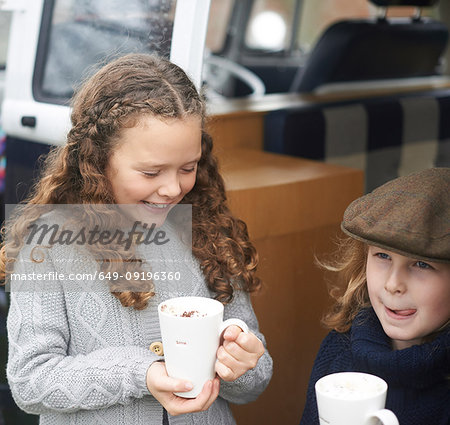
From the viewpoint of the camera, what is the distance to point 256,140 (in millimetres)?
2459

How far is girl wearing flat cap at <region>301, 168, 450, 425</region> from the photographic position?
1054 millimetres

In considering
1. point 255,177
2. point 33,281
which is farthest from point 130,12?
point 33,281

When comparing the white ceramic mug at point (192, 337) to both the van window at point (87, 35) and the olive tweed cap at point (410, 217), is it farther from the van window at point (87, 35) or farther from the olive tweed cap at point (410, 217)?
the van window at point (87, 35)

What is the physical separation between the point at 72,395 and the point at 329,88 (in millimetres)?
2232

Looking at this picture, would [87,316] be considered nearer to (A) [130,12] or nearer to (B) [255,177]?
(B) [255,177]

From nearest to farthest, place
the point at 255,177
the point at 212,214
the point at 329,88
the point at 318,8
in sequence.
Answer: the point at 212,214 → the point at 255,177 → the point at 329,88 → the point at 318,8

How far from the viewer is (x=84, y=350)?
1.29m

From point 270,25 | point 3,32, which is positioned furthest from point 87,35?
point 270,25

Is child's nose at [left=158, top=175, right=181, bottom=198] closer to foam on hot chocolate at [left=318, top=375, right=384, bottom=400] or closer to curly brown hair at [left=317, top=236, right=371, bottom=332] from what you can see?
curly brown hair at [left=317, top=236, right=371, bottom=332]

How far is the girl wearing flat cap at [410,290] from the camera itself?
3.46ft

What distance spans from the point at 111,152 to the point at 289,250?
30.0 inches

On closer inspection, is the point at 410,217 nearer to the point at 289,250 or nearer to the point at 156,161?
the point at 156,161

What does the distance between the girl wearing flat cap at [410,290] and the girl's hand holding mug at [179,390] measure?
25 centimetres

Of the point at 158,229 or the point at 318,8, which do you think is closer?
the point at 158,229
